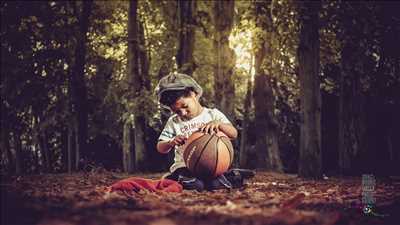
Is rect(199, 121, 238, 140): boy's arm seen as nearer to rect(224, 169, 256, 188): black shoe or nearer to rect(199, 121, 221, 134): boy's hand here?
rect(199, 121, 221, 134): boy's hand

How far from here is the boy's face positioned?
26.0ft

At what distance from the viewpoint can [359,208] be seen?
18.0 feet

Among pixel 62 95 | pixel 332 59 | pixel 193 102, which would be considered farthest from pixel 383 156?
pixel 193 102

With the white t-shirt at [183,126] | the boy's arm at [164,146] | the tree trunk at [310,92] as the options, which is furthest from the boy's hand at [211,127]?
the tree trunk at [310,92]

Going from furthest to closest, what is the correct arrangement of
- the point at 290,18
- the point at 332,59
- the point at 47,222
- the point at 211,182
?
the point at 332,59 → the point at 290,18 → the point at 211,182 → the point at 47,222

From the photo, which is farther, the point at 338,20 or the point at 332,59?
the point at 332,59

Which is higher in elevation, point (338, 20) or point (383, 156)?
point (338, 20)

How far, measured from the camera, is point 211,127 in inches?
293

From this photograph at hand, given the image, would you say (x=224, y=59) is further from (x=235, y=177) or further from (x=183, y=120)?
(x=235, y=177)

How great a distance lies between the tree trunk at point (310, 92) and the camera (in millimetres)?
12461

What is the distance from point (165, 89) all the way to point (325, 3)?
7146 mm

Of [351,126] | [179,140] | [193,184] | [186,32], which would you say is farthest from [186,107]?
[186,32]

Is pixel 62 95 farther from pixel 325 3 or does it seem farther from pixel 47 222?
pixel 47 222

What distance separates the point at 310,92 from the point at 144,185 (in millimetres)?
6637
